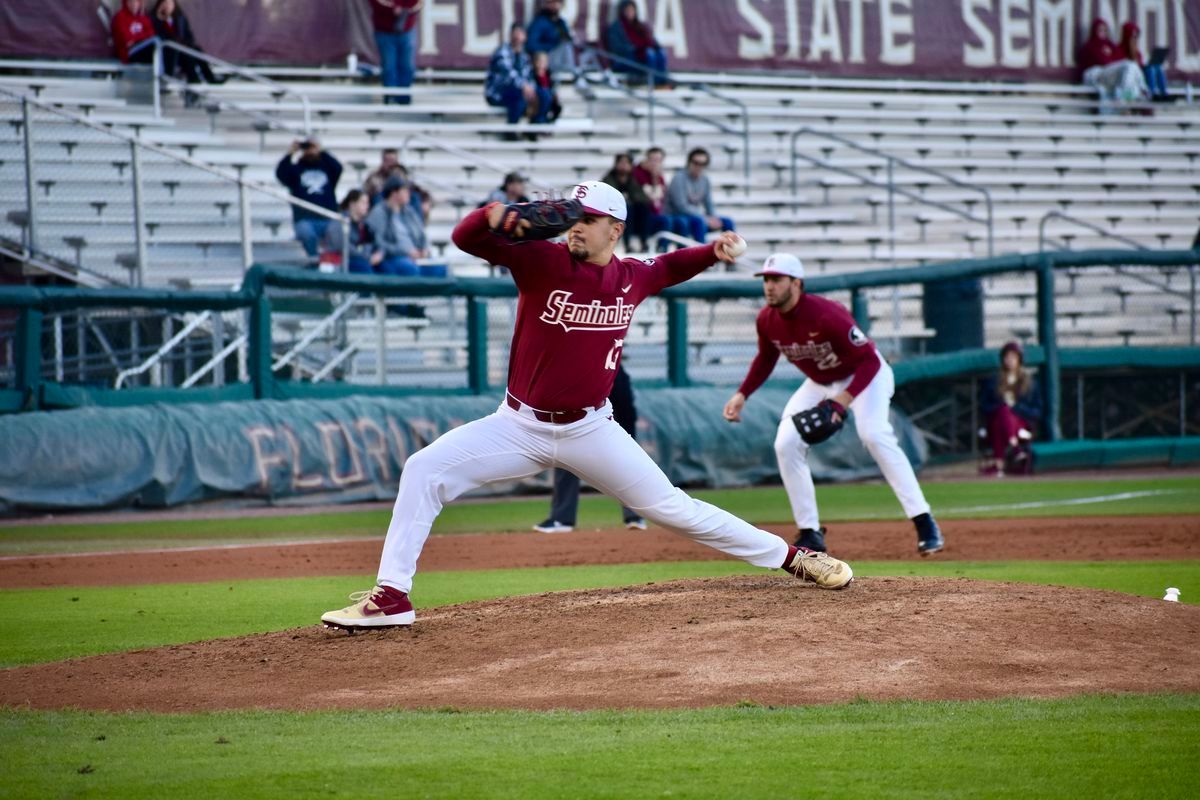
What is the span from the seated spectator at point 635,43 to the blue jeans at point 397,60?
3877mm

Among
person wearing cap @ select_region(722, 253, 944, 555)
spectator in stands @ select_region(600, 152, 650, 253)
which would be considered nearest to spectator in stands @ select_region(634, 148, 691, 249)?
spectator in stands @ select_region(600, 152, 650, 253)

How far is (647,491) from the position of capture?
714cm

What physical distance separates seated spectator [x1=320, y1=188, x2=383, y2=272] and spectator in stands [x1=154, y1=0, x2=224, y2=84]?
508 cm

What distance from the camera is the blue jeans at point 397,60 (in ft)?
77.5

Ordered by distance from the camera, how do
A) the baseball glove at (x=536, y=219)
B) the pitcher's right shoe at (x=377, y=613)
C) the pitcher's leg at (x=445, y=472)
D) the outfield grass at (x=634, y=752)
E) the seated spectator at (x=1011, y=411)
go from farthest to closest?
the seated spectator at (x=1011, y=411)
the pitcher's right shoe at (x=377, y=613)
the pitcher's leg at (x=445, y=472)
the baseball glove at (x=536, y=219)
the outfield grass at (x=634, y=752)

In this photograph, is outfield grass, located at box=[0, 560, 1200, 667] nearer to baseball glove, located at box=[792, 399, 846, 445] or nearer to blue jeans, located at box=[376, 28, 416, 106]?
baseball glove, located at box=[792, 399, 846, 445]

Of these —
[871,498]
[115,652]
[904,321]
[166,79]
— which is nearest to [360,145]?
[166,79]

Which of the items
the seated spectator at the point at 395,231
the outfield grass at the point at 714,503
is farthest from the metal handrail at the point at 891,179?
the seated spectator at the point at 395,231

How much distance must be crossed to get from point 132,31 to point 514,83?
18.6 feet

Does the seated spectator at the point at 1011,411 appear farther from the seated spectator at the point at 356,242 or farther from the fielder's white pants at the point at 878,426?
the fielder's white pants at the point at 878,426

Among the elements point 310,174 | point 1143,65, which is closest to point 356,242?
point 310,174

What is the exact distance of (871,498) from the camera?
16406mm

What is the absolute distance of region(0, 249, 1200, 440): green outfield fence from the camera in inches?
587

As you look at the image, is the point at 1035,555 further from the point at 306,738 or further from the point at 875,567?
the point at 306,738
